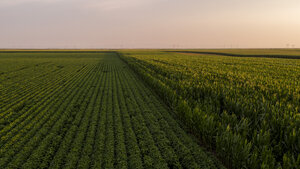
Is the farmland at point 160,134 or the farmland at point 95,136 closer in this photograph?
the farmland at point 160,134

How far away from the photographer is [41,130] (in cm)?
651

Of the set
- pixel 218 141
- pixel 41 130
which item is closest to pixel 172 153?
pixel 218 141

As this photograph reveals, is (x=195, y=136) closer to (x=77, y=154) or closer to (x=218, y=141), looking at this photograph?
(x=218, y=141)

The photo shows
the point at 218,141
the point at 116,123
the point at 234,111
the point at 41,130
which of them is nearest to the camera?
the point at 218,141

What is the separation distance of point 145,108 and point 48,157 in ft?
17.4

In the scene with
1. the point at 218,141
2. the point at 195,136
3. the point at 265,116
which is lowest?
the point at 195,136

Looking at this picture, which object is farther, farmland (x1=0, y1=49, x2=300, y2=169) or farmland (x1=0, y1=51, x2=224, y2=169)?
farmland (x1=0, y1=51, x2=224, y2=169)

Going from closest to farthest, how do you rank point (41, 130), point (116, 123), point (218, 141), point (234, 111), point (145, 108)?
1. point (218, 141)
2. point (234, 111)
3. point (41, 130)
4. point (116, 123)
5. point (145, 108)

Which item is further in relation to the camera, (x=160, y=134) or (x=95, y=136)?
(x=160, y=134)

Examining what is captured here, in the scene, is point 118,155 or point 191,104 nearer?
point 118,155

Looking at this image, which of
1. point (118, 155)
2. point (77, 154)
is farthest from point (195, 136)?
point (77, 154)

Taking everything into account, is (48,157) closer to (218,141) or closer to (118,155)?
(118,155)

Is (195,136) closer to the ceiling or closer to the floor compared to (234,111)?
closer to the floor

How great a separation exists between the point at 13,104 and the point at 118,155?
8.83 m
